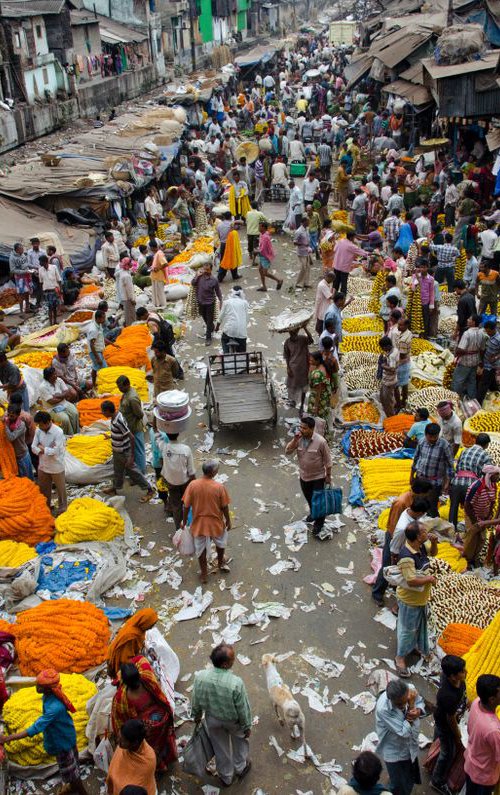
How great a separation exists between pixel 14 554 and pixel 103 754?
2775mm

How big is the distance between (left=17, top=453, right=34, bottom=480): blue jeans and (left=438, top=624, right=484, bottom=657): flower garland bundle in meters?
4.92

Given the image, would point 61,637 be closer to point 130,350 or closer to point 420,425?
point 420,425

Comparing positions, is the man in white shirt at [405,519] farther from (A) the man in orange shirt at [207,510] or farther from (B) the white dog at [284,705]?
(A) the man in orange shirt at [207,510]

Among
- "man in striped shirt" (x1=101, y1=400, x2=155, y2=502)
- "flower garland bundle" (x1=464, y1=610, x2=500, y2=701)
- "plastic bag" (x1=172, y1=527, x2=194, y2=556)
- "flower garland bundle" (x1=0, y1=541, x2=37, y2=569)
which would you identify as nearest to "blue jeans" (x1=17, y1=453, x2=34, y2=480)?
"man in striped shirt" (x1=101, y1=400, x2=155, y2=502)

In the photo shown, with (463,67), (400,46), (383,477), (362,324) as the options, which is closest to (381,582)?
(383,477)

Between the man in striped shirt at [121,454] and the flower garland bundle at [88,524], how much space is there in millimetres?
630

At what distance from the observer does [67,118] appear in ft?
102

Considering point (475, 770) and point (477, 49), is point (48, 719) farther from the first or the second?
point (477, 49)

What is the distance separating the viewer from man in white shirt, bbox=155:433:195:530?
24.5 feet

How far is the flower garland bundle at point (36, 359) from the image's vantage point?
11426 mm

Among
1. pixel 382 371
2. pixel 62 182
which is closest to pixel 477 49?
pixel 62 182

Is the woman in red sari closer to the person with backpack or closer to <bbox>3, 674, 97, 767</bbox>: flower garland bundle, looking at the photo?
<bbox>3, 674, 97, 767</bbox>: flower garland bundle

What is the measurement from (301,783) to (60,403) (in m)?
5.60

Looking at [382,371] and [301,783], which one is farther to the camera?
[382,371]
